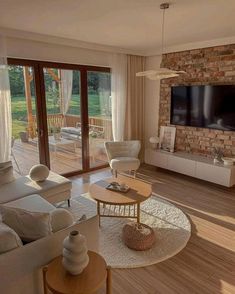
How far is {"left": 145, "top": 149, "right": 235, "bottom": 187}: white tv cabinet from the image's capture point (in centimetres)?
417

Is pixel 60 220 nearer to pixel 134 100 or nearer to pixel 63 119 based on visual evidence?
pixel 63 119

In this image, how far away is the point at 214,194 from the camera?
418 centimetres

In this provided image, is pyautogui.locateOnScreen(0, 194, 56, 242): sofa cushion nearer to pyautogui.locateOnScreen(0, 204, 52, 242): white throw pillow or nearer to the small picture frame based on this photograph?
pyautogui.locateOnScreen(0, 204, 52, 242): white throw pillow

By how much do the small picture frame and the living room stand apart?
0.02 meters

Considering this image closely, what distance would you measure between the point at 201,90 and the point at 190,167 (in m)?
1.48

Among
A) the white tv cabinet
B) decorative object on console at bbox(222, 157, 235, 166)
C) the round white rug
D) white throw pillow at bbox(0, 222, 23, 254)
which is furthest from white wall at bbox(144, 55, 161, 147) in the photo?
white throw pillow at bbox(0, 222, 23, 254)

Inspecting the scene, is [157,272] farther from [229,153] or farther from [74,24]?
[74,24]

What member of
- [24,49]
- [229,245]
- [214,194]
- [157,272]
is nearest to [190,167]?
[214,194]

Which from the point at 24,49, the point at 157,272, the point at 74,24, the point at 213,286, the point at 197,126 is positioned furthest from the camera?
the point at 197,126

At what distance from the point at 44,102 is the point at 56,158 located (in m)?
1.13

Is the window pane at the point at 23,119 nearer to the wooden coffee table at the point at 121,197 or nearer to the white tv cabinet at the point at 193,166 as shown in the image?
the wooden coffee table at the point at 121,197

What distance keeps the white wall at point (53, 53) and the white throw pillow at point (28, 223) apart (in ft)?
9.67

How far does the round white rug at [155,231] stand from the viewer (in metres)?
2.54

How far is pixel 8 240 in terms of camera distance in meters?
1.65
